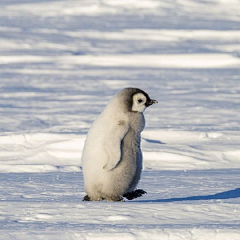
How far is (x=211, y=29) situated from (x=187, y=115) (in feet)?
27.2

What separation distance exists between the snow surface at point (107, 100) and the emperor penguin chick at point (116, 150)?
0.14 m

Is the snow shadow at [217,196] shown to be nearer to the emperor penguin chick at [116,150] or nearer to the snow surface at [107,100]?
the snow surface at [107,100]

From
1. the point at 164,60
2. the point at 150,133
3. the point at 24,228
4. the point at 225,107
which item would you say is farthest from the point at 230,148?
the point at 164,60

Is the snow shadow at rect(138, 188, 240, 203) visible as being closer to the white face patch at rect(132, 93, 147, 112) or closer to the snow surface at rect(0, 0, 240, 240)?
the snow surface at rect(0, 0, 240, 240)

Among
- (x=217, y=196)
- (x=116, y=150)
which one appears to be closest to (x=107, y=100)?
(x=217, y=196)

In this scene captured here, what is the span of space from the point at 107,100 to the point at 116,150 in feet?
17.4

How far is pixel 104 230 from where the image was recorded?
2482 mm

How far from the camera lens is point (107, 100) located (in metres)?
8.45

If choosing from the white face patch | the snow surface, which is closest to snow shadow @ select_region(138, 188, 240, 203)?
the snow surface

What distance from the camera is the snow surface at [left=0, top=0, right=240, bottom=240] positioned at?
2.72 meters

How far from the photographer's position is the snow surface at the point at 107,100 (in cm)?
272

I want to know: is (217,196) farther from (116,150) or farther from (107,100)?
(107,100)

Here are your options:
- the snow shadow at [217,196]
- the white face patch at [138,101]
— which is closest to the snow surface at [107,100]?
the snow shadow at [217,196]

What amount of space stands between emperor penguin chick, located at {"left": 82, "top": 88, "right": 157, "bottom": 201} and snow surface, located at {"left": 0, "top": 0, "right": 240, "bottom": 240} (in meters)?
0.14
